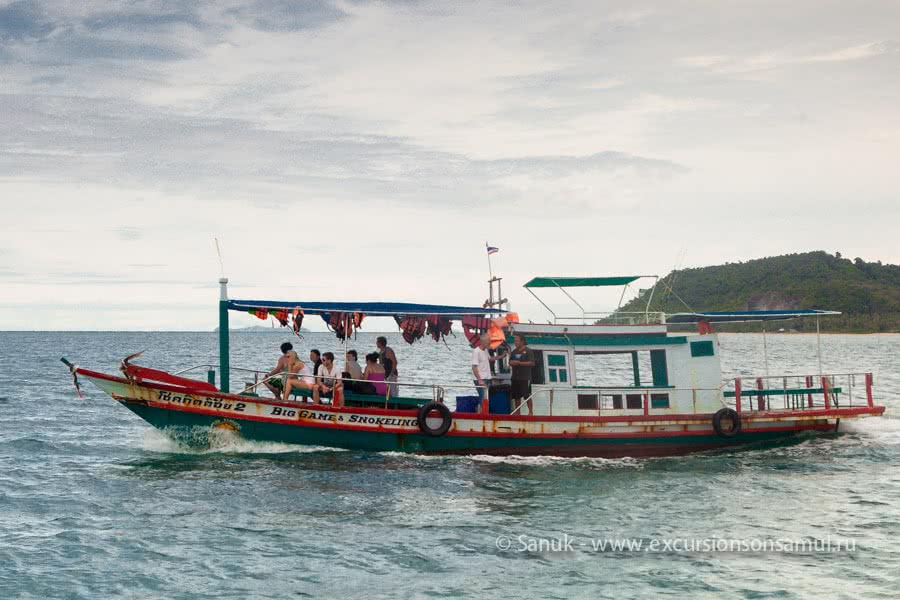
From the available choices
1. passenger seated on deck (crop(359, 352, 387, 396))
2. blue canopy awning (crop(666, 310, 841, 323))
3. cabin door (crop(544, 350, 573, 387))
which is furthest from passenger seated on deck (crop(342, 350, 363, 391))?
blue canopy awning (crop(666, 310, 841, 323))

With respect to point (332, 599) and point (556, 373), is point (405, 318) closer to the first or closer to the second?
point (556, 373)

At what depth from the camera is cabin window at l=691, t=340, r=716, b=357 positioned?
20375mm

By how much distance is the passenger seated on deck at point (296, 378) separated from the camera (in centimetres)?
1905

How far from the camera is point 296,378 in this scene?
1947 cm

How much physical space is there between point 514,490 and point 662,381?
571 cm

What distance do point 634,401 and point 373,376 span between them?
6.28 metres

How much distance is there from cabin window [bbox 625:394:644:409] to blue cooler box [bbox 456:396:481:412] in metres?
3.56

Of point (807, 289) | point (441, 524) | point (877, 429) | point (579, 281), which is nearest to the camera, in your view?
point (441, 524)

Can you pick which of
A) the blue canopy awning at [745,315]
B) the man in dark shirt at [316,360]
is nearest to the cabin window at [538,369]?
the blue canopy awning at [745,315]

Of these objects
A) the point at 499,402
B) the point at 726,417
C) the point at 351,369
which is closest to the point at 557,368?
the point at 499,402

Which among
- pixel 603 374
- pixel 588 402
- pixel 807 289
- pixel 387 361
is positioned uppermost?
pixel 807 289

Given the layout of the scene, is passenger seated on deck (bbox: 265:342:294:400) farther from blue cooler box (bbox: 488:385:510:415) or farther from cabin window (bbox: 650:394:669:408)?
cabin window (bbox: 650:394:669:408)

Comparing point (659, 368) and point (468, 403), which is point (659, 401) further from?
point (468, 403)

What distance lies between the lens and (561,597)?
1116 centimetres
